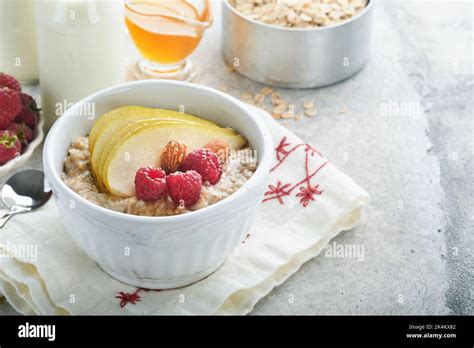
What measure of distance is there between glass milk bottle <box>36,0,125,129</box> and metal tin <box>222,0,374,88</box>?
292 millimetres

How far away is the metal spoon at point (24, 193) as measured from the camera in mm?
1263

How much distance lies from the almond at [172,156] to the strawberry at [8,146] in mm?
374

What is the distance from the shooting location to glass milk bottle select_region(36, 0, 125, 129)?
1376mm

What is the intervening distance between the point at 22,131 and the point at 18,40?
237 mm

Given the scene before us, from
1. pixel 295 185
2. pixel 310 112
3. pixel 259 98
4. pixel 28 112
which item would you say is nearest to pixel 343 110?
pixel 310 112

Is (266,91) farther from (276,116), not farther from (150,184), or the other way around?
(150,184)

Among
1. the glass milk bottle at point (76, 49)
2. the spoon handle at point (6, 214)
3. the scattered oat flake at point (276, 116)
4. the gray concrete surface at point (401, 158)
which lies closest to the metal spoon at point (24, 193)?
the spoon handle at point (6, 214)

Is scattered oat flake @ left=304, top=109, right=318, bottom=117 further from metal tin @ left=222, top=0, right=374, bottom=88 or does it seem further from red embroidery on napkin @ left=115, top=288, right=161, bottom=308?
red embroidery on napkin @ left=115, top=288, right=161, bottom=308

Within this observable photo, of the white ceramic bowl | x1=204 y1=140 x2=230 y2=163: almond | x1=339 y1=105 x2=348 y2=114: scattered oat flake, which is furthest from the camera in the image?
x1=339 y1=105 x2=348 y2=114: scattered oat flake

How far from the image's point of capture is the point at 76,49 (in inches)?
55.5

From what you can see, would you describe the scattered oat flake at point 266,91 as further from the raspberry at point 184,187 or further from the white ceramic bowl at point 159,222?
the raspberry at point 184,187

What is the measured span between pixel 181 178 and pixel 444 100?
83 cm

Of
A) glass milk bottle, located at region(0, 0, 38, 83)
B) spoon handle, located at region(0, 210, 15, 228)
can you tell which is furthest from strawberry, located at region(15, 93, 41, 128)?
spoon handle, located at region(0, 210, 15, 228)

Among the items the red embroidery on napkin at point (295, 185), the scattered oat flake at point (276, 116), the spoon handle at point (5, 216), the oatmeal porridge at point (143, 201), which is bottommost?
the scattered oat flake at point (276, 116)
